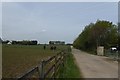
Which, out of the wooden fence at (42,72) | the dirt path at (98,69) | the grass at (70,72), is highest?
the wooden fence at (42,72)

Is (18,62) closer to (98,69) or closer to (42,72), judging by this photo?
(98,69)

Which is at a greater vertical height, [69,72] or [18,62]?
[69,72]

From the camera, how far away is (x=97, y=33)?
7738 cm

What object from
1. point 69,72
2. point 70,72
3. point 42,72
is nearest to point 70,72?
point 70,72

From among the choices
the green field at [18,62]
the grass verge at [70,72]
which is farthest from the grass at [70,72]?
the green field at [18,62]

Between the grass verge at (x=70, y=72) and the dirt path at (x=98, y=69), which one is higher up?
the grass verge at (x=70, y=72)

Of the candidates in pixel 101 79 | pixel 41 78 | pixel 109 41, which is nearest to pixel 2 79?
pixel 101 79

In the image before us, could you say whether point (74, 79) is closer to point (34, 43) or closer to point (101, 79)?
point (101, 79)

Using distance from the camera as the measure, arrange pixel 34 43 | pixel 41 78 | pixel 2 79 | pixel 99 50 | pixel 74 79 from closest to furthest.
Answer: pixel 41 78 → pixel 2 79 → pixel 74 79 → pixel 99 50 → pixel 34 43

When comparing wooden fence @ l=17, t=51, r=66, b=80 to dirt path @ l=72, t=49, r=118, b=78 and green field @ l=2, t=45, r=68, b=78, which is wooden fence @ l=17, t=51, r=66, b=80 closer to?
green field @ l=2, t=45, r=68, b=78

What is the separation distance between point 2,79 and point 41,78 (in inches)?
241

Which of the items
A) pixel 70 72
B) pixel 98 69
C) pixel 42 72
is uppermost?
pixel 42 72

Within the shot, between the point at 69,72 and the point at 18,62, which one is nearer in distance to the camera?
the point at 69,72

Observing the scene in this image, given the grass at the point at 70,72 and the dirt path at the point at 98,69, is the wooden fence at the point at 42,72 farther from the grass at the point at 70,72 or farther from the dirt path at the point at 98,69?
the dirt path at the point at 98,69
